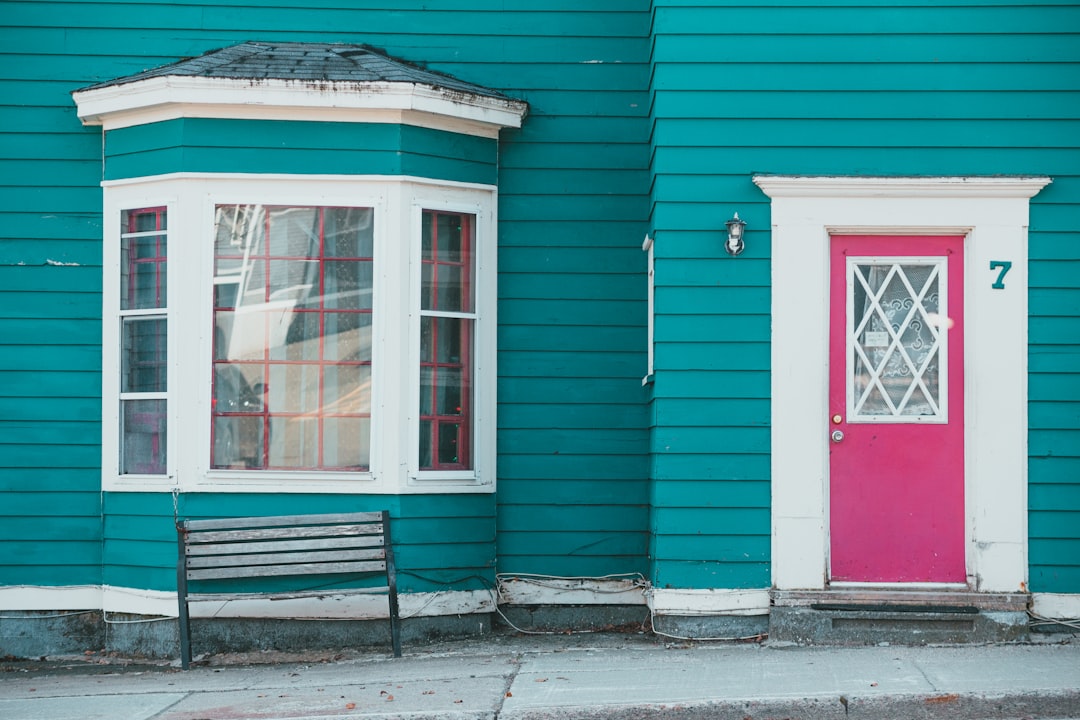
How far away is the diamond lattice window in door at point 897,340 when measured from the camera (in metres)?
7.33

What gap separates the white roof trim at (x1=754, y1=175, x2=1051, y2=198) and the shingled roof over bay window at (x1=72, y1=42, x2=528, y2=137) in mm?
1872

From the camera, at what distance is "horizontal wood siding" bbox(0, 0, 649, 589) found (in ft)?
26.8

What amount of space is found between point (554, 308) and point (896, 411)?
2301 millimetres

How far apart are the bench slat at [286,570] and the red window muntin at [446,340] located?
75cm

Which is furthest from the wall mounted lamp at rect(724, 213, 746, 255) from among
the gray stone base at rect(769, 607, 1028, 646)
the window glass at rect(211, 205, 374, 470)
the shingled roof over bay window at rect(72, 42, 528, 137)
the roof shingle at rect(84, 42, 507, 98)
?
the window glass at rect(211, 205, 374, 470)

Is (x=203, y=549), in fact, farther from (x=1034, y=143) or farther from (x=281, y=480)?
(x=1034, y=143)

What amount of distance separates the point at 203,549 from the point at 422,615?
1391 mm

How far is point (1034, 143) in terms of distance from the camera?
7277 millimetres

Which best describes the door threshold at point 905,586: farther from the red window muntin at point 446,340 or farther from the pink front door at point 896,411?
the red window muntin at point 446,340

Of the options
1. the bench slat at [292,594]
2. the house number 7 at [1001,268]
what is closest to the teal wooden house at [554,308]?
the house number 7 at [1001,268]

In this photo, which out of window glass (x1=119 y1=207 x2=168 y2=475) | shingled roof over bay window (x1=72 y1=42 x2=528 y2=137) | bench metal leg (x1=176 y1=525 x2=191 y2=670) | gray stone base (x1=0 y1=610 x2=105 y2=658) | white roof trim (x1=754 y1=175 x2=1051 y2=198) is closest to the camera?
white roof trim (x1=754 y1=175 x2=1051 y2=198)

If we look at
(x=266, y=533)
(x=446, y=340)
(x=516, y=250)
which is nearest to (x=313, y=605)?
(x=266, y=533)

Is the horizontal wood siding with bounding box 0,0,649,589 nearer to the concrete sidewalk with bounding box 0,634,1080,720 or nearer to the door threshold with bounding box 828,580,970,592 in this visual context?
the concrete sidewalk with bounding box 0,634,1080,720

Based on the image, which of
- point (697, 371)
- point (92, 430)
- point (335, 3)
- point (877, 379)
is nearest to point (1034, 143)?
point (877, 379)
